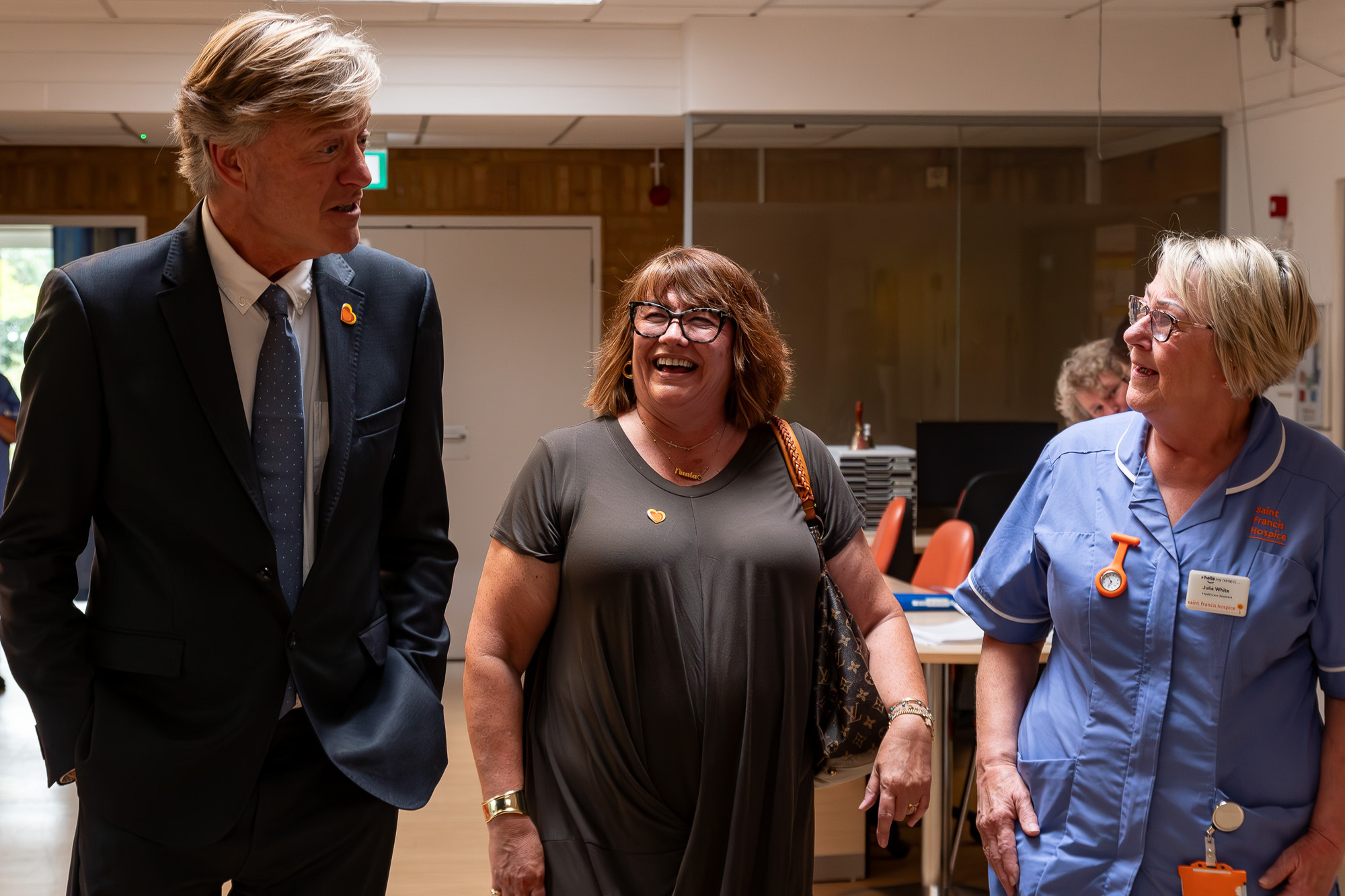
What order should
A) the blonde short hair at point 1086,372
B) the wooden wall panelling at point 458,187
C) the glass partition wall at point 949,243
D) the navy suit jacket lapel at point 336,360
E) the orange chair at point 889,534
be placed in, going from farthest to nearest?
the wooden wall panelling at point 458,187 → the glass partition wall at point 949,243 → the orange chair at point 889,534 → the blonde short hair at point 1086,372 → the navy suit jacket lapel at point 336,360

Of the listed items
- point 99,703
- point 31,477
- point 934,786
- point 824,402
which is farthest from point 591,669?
point 824,402

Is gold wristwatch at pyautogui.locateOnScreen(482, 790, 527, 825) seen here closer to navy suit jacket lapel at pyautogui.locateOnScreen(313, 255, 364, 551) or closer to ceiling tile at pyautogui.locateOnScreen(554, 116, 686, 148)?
navy suit jacket lapel at pyautogui.locateOnScreen(313, 255, 364, 551)

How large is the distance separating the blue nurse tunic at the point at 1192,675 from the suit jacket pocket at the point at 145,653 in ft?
3.94

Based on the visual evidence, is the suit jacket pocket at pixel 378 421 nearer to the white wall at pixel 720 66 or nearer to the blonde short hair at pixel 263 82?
the blonde short hair at pixel 263 82

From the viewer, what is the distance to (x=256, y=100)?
1305 millimetres

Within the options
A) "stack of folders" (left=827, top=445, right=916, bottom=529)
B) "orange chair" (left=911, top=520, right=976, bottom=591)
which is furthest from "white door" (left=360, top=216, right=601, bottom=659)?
"orange chair" (left=911, top=520, right=976, bottom=591)

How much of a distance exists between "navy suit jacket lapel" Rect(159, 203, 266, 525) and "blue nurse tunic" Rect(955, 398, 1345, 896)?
113cm

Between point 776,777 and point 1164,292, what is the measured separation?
885 millimetres

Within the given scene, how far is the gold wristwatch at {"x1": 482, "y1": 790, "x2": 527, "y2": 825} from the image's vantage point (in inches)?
64.8

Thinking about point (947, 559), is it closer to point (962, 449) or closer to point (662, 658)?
point (962, 449)

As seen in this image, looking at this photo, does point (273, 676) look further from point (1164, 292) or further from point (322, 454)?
point (1164, 292)

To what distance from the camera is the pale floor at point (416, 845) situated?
11.4 ft

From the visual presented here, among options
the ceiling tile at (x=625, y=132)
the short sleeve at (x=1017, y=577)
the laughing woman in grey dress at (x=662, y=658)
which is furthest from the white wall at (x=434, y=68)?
the short sleeve at (x=1017, y=577)

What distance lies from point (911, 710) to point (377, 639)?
2.58 ft
